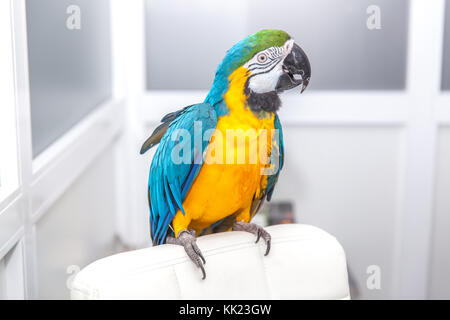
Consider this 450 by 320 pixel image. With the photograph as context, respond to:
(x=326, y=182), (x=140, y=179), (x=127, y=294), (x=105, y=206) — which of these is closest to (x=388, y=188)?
(x=326, y=182)

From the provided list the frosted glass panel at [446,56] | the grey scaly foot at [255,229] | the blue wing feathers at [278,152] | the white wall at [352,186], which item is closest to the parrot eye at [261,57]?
the blue wing feathers at [278,152]

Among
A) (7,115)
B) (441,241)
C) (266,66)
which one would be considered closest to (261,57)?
(266,66)

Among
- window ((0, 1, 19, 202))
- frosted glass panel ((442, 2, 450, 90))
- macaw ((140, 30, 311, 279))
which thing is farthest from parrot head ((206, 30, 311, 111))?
frosted glass panel ((442, 2, 450, 90))

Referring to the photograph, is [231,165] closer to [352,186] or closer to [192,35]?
[192,35]

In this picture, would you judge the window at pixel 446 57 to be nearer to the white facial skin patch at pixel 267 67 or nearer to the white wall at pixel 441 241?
the white wall at pixel 441 241

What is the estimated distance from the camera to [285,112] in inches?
64.1

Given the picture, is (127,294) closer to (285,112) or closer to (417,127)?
(285,112)

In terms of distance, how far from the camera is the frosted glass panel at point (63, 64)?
1.09 m

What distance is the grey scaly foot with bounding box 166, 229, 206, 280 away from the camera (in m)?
0.76

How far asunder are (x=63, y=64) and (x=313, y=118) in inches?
30.7

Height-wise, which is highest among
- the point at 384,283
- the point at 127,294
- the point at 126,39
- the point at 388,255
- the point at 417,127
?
the point at 126,39

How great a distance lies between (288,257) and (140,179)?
2.85 feet

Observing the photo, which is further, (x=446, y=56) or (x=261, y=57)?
(x=446, y=56)

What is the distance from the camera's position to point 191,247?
79cm
